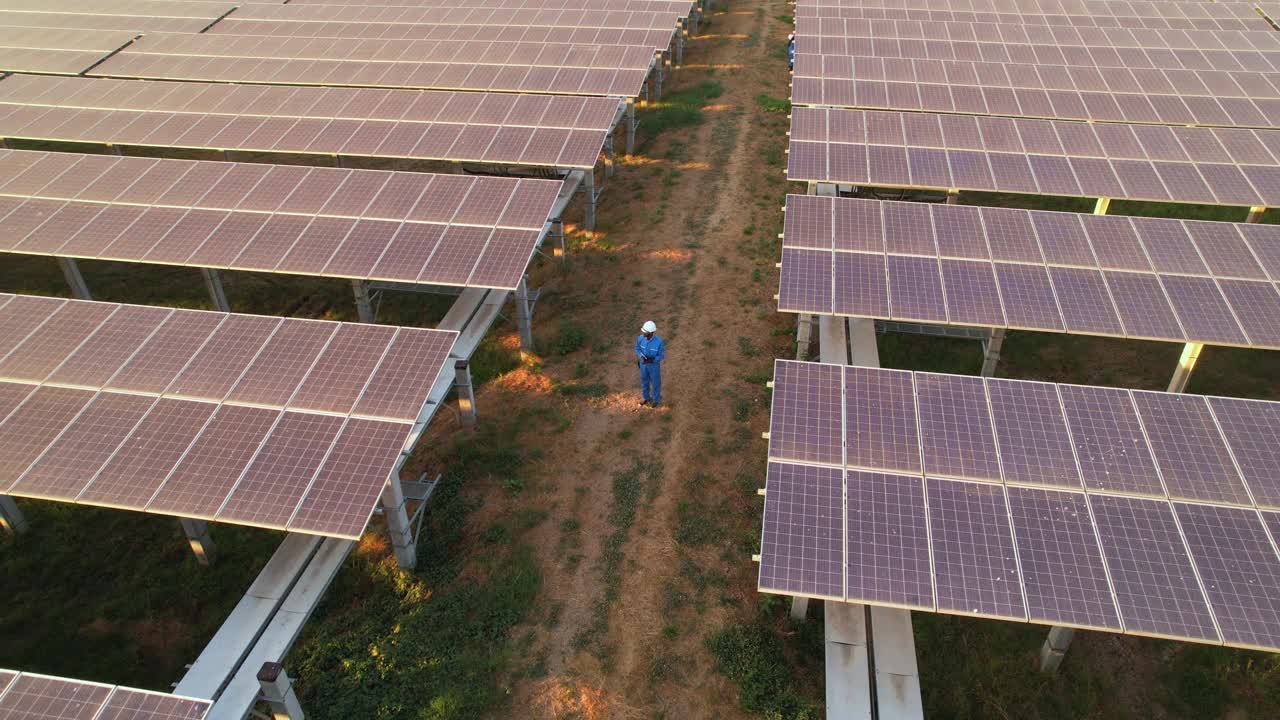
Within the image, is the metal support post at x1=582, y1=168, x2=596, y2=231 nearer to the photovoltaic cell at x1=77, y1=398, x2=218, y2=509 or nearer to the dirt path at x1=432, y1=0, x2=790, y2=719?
the dirt path at x1=432, y1=0, x2=790, y2=719

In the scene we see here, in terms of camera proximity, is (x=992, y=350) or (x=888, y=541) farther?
(x=992, y=350)

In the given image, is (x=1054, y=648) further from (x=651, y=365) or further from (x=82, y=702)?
(x=82, y=702)

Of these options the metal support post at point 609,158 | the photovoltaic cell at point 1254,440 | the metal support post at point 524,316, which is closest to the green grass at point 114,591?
the metal support post at point 524,316

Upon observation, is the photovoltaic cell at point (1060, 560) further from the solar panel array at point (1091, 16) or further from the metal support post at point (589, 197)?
the solar panel array at point (1091, 16)

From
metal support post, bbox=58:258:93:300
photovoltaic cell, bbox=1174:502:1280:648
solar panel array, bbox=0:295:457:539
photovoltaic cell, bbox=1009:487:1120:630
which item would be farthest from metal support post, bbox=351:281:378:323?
photovoltaic cell, bbox=1174:502:1280:648

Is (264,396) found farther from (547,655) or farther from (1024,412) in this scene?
(1024,412)

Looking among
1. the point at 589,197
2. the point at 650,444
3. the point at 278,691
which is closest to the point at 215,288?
the point at 589,197

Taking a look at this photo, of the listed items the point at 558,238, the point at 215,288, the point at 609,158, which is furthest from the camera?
the point at 609,158
